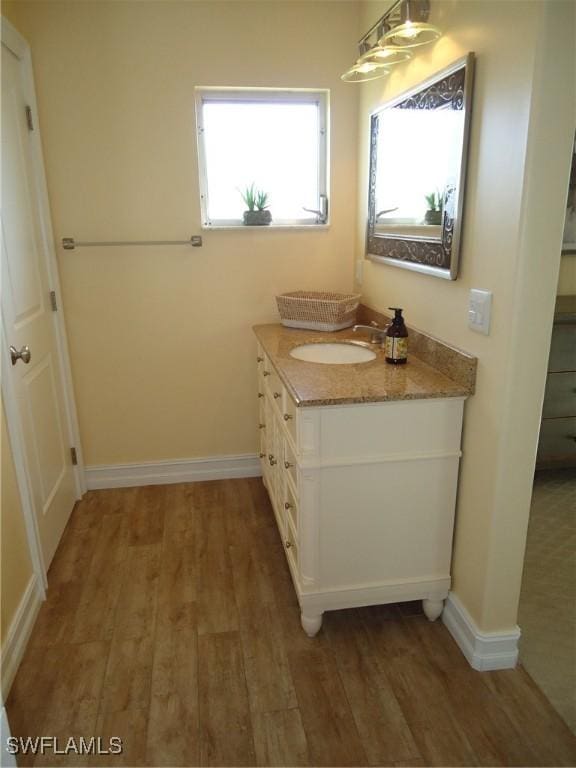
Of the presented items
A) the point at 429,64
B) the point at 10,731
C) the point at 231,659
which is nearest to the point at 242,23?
the point at 429,64

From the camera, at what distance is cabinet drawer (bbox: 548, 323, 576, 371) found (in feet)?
8.43

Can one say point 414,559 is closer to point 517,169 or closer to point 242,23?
point 517,169

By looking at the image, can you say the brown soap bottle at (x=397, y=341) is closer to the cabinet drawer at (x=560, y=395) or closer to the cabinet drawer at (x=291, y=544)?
the cabinet drawer at (x=291, y=544)

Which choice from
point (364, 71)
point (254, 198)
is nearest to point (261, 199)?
point (254, 198)

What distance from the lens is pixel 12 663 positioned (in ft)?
5.41

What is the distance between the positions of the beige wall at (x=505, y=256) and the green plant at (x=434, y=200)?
0.61 ft

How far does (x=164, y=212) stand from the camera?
8.32 ft

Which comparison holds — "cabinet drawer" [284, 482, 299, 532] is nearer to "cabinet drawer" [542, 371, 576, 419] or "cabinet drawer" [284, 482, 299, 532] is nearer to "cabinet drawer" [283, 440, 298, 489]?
"cabinet drawer" [283, 440, 298, 489]

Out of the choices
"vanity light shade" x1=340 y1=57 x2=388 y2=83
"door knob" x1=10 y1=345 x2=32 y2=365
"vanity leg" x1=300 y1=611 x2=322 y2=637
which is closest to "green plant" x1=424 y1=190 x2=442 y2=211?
"vanity light shade" x1=340 y1=57 x2=388 y2=83

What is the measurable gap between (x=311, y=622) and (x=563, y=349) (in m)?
1.79

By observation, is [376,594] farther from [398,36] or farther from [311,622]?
[398,36]

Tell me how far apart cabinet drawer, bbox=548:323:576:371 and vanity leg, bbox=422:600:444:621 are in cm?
135

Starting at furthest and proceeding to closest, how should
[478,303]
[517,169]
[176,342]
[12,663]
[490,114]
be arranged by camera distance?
[176,342]
[12,663]
[478,303]
[490,114]
[517,169]

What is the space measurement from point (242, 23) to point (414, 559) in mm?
2355
